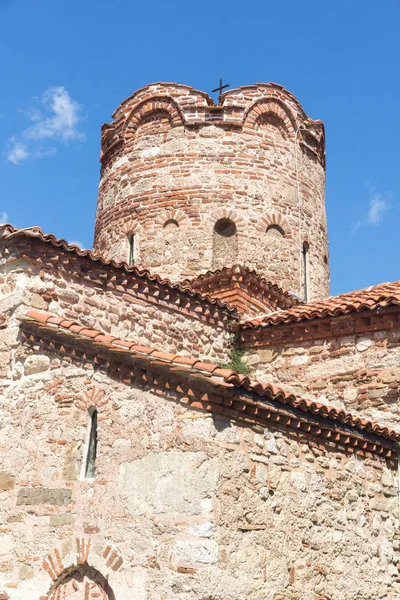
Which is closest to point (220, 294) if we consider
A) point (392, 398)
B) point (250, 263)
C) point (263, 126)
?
point (250, 263)

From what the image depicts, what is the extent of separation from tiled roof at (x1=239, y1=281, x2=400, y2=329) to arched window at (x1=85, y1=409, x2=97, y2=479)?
11.5 feet

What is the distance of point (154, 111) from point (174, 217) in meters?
2.36

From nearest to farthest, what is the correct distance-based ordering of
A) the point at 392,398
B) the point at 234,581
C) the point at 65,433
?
the point at 234,581 < the point at 65,433 < the point at 392,398

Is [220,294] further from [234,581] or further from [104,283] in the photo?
[234,581]

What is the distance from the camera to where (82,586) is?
216 inches

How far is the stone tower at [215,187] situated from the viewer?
11.3 metres

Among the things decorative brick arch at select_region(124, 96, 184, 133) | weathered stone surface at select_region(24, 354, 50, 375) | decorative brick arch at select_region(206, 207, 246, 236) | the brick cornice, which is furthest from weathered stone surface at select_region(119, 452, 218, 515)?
decorative brick arch at select_region(124, 96, 184, 133)

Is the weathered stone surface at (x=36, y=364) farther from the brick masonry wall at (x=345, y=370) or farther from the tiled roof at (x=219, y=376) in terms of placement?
the brick masonry wall at (x=345, y=370)

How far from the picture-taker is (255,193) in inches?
461

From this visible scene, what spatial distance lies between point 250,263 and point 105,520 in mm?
6364

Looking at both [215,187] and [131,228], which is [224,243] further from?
[131,228]

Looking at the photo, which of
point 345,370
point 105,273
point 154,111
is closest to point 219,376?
point 105,273

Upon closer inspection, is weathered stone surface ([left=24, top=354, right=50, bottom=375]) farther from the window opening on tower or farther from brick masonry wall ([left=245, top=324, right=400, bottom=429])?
the window opening on tower

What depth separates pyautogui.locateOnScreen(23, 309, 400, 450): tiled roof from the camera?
553 cm
